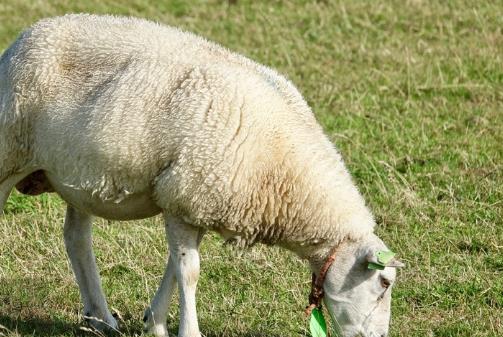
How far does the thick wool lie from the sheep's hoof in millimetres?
615

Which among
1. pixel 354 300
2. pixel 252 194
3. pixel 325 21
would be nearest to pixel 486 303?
pixel 354 300

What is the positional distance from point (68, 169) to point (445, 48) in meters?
6.77

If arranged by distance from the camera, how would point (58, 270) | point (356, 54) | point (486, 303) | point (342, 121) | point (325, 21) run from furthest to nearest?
point (325, 21), point (356, 54), point (342, 121), point (58, 270), point (486, 303)

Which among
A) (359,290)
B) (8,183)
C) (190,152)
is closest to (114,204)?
(190,152)

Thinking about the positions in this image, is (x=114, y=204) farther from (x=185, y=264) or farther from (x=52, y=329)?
(x=52, y=329)

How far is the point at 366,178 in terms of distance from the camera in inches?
351

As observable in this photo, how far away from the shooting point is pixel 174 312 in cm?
688

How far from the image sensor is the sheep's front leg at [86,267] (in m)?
6.70

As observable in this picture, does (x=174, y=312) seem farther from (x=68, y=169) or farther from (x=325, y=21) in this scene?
(x=325, y=21)

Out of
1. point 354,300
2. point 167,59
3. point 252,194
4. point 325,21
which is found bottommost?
point 325,21

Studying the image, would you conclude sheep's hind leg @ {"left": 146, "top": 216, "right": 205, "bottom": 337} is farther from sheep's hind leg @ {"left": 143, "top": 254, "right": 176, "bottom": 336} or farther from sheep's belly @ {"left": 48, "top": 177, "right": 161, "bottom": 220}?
sheep's hind leg @ {"left": 143, "top": 254, "right": 176, "bottom": 336}

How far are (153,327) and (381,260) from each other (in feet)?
4.70

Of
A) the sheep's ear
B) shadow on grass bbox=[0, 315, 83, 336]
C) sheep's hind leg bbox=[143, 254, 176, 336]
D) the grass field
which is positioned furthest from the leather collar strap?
shadow on grass bbox=[0, 315, 83, 336]

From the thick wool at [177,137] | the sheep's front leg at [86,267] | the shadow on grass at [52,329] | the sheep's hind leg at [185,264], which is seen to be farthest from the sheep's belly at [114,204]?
the shadow on grass at [52,329]
